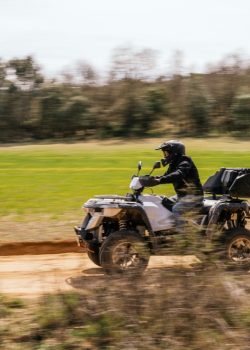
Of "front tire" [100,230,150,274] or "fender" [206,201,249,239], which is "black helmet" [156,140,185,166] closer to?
"fender" [206,201,249,239]

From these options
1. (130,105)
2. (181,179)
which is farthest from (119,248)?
(130,105)

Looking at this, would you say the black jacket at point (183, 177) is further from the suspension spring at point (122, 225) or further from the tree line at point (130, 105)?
the tree line at point (130, 105)

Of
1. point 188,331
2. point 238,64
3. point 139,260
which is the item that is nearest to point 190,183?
point 139,260

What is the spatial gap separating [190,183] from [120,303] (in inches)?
164

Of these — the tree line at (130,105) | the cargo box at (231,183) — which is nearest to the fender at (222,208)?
the cargo box at (231,183)

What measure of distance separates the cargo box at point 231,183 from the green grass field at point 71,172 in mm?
5229

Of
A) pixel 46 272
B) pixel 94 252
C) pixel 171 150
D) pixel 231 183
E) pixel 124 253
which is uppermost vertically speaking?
pixel 171 150

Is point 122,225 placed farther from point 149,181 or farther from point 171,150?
point 171,150

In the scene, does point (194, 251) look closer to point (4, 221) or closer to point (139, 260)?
point (139, 260)

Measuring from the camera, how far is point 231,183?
10.5 metres

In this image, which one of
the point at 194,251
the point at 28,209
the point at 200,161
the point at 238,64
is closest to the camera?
the point at 194,251

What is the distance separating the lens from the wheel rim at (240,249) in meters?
9.87

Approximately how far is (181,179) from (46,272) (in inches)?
99.3

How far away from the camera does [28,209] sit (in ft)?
57.3
